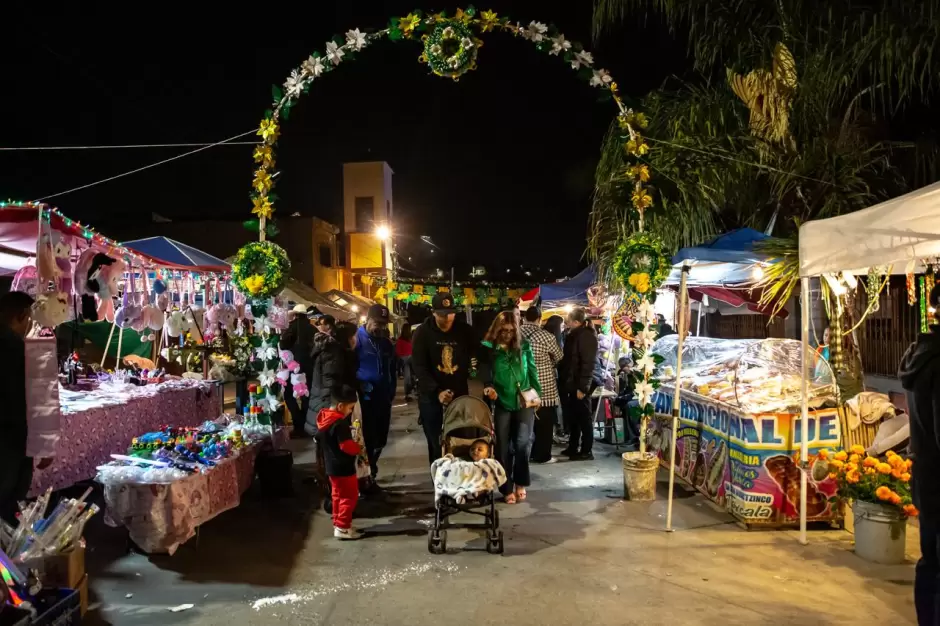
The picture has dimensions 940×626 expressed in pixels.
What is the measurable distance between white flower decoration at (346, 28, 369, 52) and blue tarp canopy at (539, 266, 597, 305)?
27.5 ft

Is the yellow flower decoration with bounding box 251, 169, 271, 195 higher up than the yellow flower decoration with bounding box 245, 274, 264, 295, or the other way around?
the yellow flower decoration with bounding box 251, 169, 271, 195

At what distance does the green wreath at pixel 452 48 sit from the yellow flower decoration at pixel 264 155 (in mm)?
2193

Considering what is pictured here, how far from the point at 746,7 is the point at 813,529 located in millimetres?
5981

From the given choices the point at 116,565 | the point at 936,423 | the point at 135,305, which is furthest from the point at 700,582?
the point at 135,305

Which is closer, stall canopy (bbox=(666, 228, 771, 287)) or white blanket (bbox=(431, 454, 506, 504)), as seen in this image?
white blanket (bbox=(431, 454, 506, 504))

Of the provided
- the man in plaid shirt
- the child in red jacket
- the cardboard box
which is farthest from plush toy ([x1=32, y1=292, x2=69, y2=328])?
the man in plaid shirt

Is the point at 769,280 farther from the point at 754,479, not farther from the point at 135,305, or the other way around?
the point at 135,305

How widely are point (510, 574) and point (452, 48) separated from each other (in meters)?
5.16

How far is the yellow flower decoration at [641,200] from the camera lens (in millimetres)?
7051

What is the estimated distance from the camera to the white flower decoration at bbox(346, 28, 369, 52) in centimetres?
709

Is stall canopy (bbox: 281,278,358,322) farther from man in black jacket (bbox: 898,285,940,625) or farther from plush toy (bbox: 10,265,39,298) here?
man in black jacket (bbox: 898,285,940,625)

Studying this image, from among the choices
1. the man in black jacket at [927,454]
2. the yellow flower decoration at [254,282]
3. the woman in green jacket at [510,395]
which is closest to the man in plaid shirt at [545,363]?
the woman in green jacket at [510,395]

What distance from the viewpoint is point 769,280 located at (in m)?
7.21

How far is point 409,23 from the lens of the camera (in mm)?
6883
